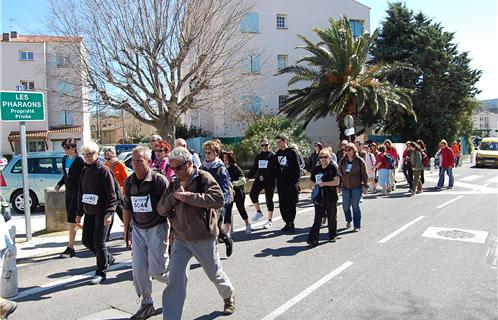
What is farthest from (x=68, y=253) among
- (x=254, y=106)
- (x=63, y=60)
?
(x=254, y=106)

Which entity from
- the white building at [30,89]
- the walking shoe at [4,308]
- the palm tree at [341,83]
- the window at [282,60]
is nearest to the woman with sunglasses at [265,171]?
Answer: the walking shoe at [4,308]

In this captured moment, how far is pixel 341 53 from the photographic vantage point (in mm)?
23531

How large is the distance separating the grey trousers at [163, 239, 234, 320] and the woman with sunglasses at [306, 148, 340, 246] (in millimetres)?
3261

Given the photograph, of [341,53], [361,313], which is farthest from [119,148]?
[361,313]

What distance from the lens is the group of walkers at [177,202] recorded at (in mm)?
4199

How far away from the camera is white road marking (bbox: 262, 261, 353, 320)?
4582 millimetres

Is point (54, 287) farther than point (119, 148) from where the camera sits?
No

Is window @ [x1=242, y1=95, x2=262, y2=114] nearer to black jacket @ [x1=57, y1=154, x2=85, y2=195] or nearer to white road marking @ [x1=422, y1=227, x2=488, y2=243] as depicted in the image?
white road marking @ [x1=422, y1=227, x2=488, y2=243]

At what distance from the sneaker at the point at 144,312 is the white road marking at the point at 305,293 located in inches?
47.5

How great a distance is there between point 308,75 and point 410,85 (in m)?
8.80

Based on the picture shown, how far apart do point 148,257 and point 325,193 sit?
12.6 feet

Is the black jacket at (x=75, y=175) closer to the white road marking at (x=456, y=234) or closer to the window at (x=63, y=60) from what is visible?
the white road marking at (x=456, y=234)

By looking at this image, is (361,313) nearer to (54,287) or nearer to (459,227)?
(54,287)

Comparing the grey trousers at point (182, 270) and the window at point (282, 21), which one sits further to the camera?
the window at point (282, 21)
